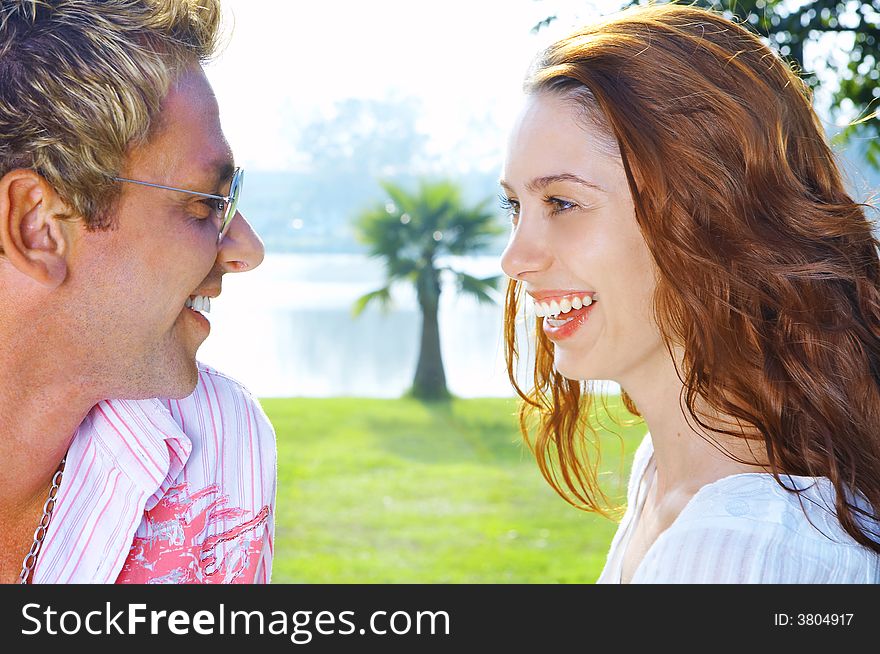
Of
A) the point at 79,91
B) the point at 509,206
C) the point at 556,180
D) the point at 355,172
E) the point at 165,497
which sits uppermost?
the point at 79,91

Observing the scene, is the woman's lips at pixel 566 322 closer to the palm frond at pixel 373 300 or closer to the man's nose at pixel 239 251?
the man's nose at pixel 239 251

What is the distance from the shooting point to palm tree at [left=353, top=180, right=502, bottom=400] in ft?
38.6

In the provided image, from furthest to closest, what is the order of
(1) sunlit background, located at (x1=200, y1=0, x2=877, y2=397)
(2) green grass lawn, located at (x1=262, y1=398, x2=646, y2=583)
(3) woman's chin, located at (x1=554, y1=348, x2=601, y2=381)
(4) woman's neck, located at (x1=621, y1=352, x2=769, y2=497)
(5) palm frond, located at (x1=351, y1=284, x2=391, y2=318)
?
(1) sunlit background, located at (x1=200, y1=0, x2=877, y2=397)
(5) palm frond, located at (x1=351, y1=284, x2=391, y2=318)
(2) green grass lawn, located at (x1=262, y1=398, x2=646, y2=583)
(3) woman's chin, located at (x1=554, y1=348, x2=601, y2=381)
(4) woman's neck, located at (x1=621, y1=352, x2=769, y2=497)

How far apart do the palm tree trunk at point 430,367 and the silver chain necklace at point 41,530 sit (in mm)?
10601

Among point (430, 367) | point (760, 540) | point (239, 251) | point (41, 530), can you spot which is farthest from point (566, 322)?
point (430, 367)

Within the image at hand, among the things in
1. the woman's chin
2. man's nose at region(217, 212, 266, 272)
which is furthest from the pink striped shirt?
the woman's chin

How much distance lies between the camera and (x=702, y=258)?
1.48 m

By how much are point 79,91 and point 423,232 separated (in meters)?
10.4

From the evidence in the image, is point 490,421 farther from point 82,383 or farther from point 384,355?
point 82,383

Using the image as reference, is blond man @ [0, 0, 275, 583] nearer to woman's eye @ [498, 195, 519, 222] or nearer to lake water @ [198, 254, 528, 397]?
woman's eye @ [498, 195, 519, 222]

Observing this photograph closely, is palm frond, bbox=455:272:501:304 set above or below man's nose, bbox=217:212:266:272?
below

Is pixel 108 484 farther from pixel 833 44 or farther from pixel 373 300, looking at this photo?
pixel 373 300

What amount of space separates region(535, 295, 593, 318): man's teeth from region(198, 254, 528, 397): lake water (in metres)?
8.30

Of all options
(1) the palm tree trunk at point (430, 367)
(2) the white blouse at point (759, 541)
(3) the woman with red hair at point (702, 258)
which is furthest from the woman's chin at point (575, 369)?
(1) the palm tree trunk at point (430, 367)
